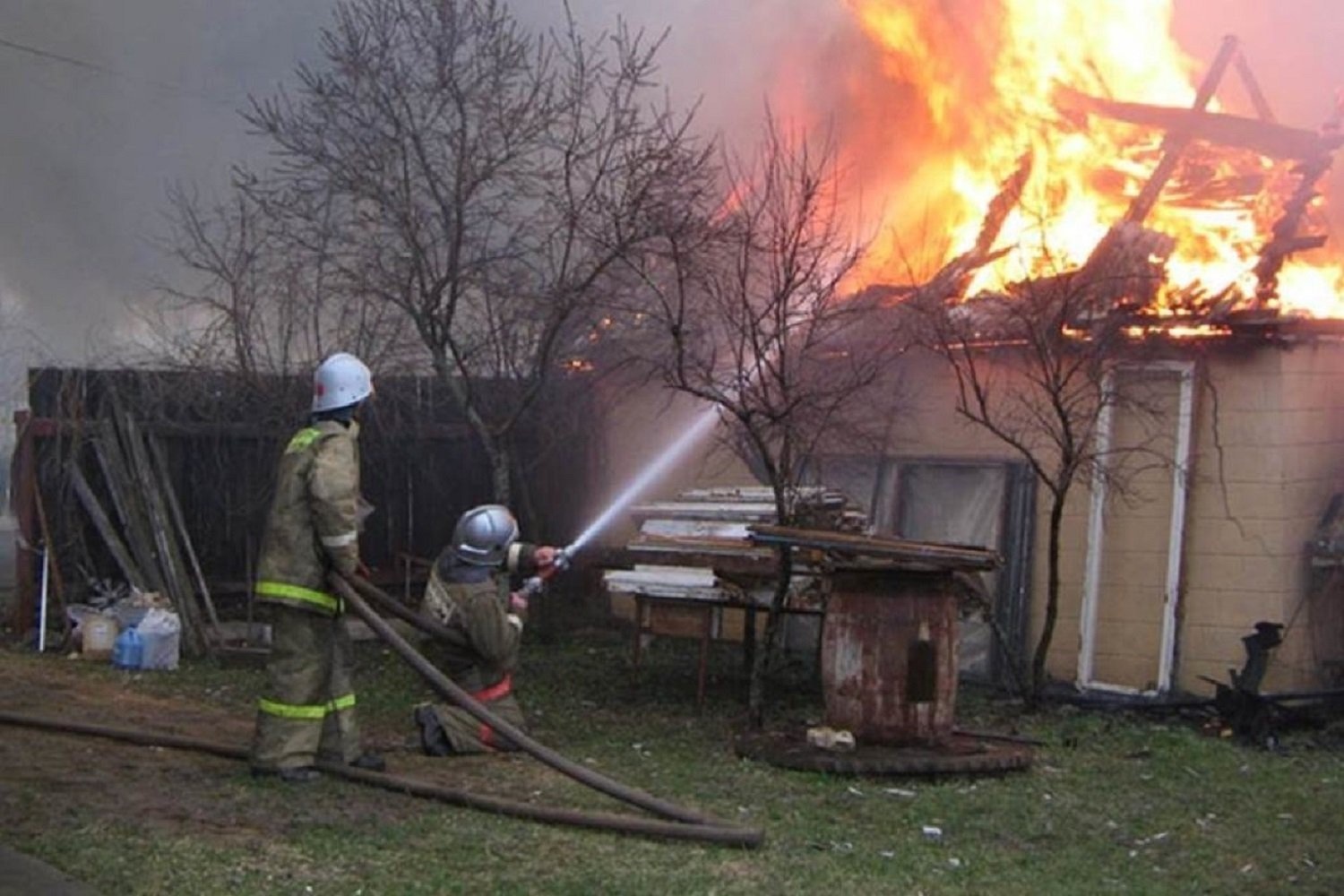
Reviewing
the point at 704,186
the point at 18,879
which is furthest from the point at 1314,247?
the point at 18,879

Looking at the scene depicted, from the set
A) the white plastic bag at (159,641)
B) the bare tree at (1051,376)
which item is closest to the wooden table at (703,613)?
the bare tree at (1051,376)

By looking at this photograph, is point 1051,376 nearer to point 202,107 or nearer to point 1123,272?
point 1123,272

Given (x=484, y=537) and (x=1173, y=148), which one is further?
(x=1173, y=148)

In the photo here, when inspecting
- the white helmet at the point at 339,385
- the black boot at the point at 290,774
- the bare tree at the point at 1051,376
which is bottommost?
the black boot at the point at 290,774

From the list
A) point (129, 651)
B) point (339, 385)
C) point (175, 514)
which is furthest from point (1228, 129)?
point (129, 651)

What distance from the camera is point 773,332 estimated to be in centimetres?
854

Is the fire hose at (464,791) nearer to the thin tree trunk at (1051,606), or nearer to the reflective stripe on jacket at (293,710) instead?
the reflective stripe on jacket at (293,710)

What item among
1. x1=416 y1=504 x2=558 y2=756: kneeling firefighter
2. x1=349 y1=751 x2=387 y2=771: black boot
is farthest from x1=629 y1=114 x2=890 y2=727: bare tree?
x1=349 y1=751 x2=387 y2=771: black boot

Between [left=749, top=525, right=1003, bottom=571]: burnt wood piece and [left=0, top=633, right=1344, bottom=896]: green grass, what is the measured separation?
107 centimetres

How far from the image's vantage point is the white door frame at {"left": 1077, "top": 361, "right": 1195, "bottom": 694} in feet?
32.5

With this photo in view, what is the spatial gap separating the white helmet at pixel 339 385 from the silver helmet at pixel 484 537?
1.13m

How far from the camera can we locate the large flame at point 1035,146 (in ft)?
37.1

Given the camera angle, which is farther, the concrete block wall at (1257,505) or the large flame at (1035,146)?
the large flame at (1035,146)

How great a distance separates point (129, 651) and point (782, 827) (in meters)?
5.61
